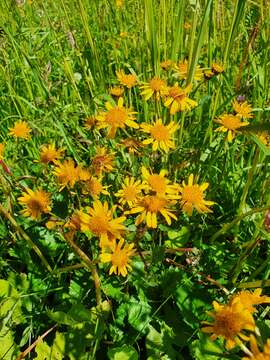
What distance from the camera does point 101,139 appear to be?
1300 millimetres

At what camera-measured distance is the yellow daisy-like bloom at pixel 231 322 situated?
2.41ft

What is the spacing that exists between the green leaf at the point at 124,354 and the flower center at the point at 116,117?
22.3 inches

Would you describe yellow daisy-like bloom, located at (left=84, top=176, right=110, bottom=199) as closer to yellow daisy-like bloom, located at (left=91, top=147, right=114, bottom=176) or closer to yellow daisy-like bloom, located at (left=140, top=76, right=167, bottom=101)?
yellow daisy-like bloom, located at (left=91, top=147, right=114, bottom=176)

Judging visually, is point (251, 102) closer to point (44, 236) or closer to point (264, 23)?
point (264, 23)

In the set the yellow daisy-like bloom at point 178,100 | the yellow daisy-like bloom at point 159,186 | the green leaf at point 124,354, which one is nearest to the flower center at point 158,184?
the yellow daisy-like bloom at point 159,186

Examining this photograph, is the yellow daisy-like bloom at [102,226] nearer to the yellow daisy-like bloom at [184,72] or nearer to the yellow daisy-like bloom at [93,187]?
the yellow daisy-like bloom at [93,187]

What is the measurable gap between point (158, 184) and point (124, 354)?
39cm

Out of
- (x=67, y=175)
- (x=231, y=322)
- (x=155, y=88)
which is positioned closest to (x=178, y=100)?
(x=155, y=88)

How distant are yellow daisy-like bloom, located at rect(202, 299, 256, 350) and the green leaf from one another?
8.3 inches

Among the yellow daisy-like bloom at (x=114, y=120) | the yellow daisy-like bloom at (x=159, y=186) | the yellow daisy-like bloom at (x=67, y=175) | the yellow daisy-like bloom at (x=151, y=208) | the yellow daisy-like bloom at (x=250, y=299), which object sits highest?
the yellow daisy-like bloom at (x=114, y=120)

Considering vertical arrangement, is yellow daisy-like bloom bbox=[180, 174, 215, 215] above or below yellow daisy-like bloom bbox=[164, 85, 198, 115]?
below

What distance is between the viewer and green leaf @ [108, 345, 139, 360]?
0.89m

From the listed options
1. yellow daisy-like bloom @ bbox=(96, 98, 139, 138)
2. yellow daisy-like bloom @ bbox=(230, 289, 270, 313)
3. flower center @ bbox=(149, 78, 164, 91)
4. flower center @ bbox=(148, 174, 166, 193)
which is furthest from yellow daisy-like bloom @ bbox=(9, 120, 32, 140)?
yellow daisy-like bloom @ bbox=(230, 289, 270, 313)

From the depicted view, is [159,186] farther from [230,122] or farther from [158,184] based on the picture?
[230,122]
